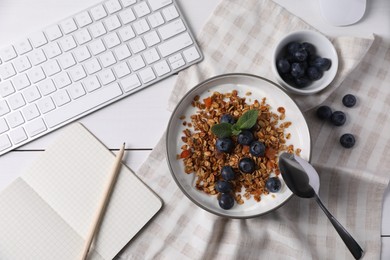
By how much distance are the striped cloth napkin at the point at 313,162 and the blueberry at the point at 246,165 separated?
12 centimetres

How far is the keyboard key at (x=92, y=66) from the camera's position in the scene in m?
0.85

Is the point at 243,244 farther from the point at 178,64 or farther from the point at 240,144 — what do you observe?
the point at 178,64

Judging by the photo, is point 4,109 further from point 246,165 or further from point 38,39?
point 246,165

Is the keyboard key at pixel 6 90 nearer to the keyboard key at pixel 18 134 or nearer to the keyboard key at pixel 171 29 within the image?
the keyboard key at pixel 18 134

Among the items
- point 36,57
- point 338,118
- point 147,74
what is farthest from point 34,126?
point 338,118

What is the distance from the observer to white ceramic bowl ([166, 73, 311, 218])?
808mm

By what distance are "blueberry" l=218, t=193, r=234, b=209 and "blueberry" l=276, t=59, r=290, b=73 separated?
0.25 metres

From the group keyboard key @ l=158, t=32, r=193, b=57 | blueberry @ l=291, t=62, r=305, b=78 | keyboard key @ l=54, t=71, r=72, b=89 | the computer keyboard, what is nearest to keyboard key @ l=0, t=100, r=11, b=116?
the computer keyboard

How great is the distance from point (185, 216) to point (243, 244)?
126 millimetres

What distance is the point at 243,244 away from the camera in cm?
86

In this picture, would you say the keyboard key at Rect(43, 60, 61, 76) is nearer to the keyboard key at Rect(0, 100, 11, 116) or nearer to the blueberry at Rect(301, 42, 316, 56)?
the keyboard key at Rect(0, 100, 11, 116)

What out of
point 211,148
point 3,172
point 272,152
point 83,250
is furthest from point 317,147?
point 3,172

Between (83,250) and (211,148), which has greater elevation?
(211,148)

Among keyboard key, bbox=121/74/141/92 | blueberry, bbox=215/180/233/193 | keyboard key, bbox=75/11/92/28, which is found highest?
keyboard key, bbox=75/11/92/28
